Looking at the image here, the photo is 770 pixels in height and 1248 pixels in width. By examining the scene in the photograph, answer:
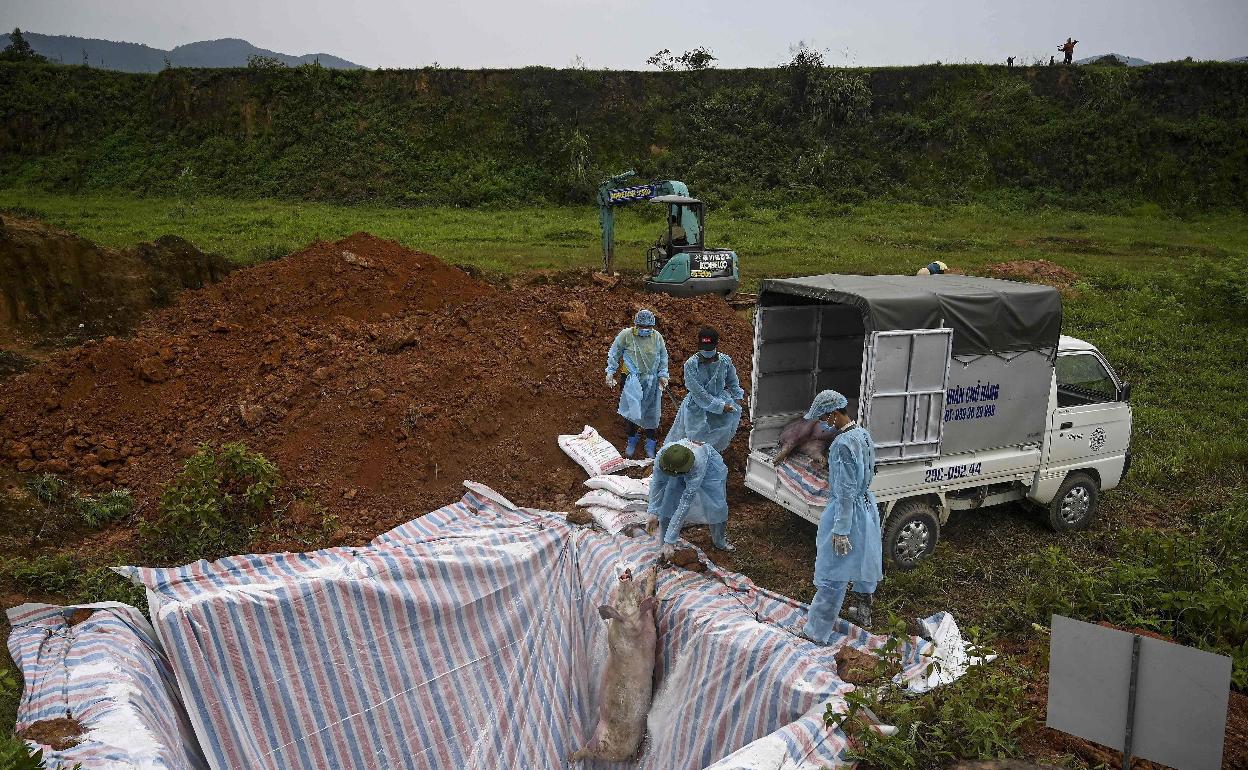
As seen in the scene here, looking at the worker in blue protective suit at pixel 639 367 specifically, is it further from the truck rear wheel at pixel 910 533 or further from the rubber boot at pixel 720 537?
the truck rear wheel at pixel 910 533

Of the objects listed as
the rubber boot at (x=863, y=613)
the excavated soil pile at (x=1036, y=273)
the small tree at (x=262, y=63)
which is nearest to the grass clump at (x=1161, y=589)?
the rubber boot at (x=863, y=613)

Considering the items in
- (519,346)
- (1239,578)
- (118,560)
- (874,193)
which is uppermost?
(874,193)

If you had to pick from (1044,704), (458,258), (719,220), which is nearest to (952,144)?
(719,220)

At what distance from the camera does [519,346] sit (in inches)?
402

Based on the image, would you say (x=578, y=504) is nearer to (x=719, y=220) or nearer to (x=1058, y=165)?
(x=719, y=220)

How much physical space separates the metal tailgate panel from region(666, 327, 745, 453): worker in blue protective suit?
160cm

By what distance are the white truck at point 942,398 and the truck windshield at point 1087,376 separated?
10 millimetres

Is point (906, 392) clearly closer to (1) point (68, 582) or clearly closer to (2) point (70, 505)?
(1) point (68, 582)

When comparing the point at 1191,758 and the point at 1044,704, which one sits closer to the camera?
the point at 1191,758

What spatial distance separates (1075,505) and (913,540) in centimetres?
188

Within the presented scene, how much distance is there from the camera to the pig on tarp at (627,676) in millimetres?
5949

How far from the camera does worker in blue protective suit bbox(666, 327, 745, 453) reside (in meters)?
7.88

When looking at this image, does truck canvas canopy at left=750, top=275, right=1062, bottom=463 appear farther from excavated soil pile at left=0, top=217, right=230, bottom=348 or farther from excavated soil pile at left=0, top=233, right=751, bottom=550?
excavated soil pile at left=0, top=217, right=230, bottom=348

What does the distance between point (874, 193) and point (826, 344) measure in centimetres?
2087
